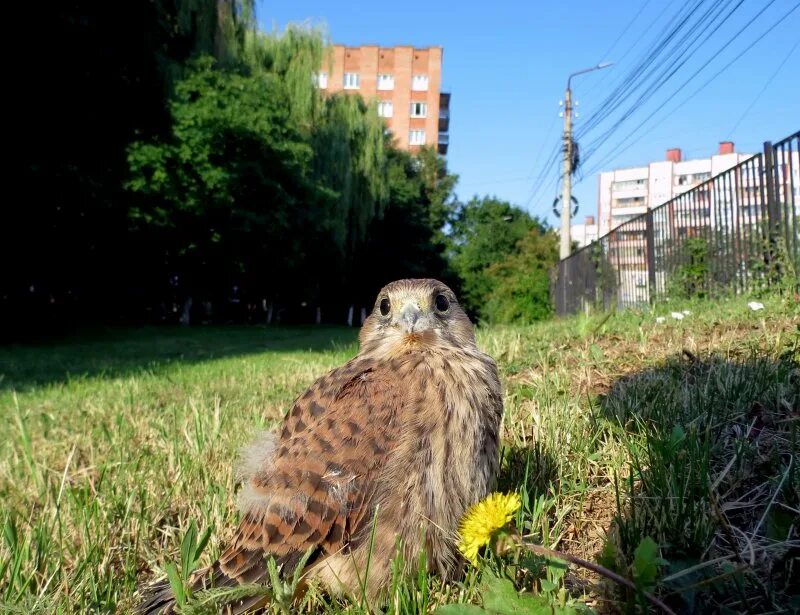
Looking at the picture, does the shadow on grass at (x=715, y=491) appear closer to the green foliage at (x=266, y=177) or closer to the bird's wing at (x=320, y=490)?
the bird's wing at (x=320, y=490)

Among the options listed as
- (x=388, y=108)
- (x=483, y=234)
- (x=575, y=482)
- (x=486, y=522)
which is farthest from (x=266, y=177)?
(x=388, y=108)

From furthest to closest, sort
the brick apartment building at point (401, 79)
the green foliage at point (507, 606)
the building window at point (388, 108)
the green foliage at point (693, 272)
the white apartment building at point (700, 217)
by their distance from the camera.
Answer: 1. the building window at point (388, 108)
2. the brick apartment building at point (401, 79)
3. the green foliage at point (693, 272)
4. the white apartment building at point (700, 217)
5. the green foliage at point (507, 606)

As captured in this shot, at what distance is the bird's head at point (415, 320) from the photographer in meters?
2.12

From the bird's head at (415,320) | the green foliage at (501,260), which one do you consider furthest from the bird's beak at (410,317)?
the green foliage at (501,260)

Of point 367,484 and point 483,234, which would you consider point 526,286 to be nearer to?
point 483,234

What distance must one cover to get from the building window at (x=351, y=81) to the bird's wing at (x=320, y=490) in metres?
59.1

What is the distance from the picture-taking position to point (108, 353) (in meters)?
11.8

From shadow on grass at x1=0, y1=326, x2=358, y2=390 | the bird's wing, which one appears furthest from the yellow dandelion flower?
shadow on grass at x1=0, y1=326, x2=358, y2=390

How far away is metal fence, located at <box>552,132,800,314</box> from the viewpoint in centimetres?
701

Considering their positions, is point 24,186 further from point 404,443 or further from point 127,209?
point 404,443

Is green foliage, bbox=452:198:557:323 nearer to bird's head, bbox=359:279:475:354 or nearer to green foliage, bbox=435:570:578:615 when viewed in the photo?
bird's head, bbox=359:279:475:354

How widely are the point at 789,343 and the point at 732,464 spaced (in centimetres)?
152

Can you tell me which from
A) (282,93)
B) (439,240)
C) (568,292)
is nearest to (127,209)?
(282,93)

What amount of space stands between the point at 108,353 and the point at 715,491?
11953 mm
